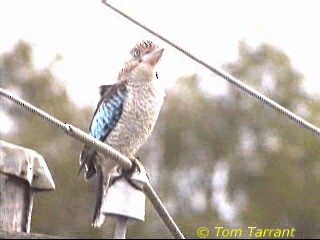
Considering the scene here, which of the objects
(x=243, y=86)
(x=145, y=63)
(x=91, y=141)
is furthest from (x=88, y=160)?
(x=91, y=141)

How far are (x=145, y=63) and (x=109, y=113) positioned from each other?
0.20m

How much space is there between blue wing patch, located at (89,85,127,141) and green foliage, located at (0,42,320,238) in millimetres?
3262

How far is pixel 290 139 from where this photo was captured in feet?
26.0

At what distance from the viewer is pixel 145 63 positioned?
3.12 metres

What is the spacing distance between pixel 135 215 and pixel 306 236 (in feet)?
17.1

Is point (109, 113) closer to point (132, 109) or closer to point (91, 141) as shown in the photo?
point (132, 109)

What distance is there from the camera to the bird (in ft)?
10.1

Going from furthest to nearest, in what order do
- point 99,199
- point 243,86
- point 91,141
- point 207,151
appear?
point 207,151 < point 99,199 < point 243,86 < point 91,141

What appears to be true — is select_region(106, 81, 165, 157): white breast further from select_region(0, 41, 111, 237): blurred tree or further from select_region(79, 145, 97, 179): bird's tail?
select_region(0, 41, 111, 237): blurred tree

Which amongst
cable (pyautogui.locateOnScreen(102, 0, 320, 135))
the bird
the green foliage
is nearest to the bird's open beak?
the bird

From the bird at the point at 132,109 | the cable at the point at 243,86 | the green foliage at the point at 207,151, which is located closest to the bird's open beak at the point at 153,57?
the bird at the point at 132,109

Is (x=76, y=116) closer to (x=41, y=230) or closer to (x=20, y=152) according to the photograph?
(x=41, y=230)

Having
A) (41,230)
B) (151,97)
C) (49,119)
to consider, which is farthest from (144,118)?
(41,230)

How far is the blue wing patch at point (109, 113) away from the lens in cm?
313
